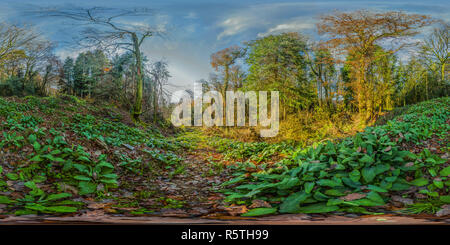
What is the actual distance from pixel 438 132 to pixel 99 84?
4.31 meters

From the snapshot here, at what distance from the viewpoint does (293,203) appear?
119 cm

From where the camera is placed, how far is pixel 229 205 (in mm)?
1296

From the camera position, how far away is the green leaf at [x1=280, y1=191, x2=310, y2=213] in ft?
3.79

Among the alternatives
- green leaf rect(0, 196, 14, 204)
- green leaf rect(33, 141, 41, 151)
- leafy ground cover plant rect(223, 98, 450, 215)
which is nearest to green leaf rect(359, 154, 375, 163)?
leafy ground cover plant rect(223, 98, 450, 215)

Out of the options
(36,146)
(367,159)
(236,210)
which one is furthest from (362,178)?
(36,146)

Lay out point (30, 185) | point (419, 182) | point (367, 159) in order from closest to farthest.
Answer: point (30, 185) < point (419, 182) < point (367, 159)

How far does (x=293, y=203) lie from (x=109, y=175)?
55.8 inches

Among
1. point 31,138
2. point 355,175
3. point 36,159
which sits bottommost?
point 355,175

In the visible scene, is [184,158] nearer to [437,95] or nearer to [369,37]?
[369,37]

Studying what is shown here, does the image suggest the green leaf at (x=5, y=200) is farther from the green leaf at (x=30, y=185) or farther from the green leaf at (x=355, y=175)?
the green leaf at (x=355, y=175)

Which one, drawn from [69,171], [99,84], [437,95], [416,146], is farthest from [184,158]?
[437,95]

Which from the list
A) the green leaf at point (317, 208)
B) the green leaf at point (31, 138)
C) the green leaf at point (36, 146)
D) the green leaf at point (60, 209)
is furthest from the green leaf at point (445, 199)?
the green leaf at point (31, 138)

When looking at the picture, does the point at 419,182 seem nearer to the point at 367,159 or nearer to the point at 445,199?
the point at 445,199

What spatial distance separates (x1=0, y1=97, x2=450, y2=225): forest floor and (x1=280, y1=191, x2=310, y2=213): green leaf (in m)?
0.04
